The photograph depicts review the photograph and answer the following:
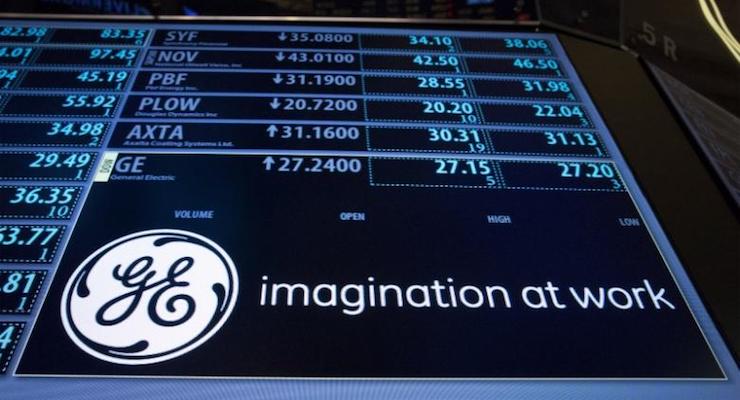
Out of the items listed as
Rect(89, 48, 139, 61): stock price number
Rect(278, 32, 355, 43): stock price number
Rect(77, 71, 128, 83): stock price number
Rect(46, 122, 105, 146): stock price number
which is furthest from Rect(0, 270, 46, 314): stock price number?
Rect(278, 32, 355, 43): stock price number

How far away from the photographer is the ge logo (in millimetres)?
1116

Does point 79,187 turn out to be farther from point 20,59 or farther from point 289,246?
point 20,59

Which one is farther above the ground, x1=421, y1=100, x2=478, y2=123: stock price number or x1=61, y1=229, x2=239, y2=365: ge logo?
x1=421, y1=100, x2=478, y2=123: stock price number

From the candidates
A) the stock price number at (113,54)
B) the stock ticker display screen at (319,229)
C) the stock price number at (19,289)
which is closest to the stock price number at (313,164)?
the stock ticker display screen at (319,229)

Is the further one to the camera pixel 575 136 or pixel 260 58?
pixel 260 58

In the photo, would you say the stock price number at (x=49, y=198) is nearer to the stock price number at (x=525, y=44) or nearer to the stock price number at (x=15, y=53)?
the stock price number at (x=15, y=53)

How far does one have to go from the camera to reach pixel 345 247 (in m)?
1.30

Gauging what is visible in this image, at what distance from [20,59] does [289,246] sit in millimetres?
1148

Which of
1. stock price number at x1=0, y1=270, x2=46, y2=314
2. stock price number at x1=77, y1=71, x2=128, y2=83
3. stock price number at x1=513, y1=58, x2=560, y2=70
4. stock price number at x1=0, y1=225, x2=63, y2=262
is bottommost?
stock price number at x1=0, y1=270, x2=46, y2=314

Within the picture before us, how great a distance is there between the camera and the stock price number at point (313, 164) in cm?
148

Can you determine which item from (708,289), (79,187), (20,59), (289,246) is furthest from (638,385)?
(20,59)

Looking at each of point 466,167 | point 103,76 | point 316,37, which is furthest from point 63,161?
point 466,167

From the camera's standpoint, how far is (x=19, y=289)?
46.9 inches

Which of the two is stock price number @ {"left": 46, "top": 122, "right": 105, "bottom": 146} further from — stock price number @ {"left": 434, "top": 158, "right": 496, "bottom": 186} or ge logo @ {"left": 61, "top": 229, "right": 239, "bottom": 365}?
stock price number @ {"left": 434, "top": 158, "right": 496, "bottom": 186}
